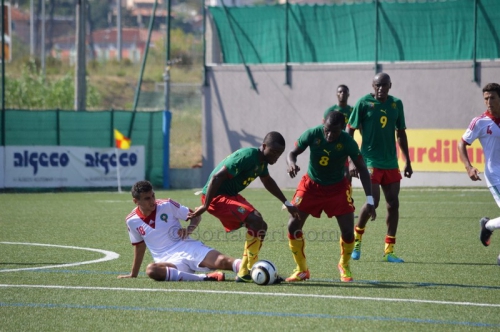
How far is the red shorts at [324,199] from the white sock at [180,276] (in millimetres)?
1337

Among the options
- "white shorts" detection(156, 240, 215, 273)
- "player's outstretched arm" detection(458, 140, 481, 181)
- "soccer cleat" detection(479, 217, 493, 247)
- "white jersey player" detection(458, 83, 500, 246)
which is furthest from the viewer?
"soccer cleat" detection(479, 217, 493, 247)

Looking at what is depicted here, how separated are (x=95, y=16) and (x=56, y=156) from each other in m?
66.8

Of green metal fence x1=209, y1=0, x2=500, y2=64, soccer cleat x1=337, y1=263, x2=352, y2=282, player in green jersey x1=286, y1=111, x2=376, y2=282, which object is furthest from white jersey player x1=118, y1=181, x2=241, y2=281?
green metal fence x1=209, y1=0, x2=500, y2=64

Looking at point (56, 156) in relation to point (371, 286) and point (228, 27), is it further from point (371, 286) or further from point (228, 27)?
point (371, 286)

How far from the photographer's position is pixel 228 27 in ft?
88.3

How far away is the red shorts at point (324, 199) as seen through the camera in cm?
919

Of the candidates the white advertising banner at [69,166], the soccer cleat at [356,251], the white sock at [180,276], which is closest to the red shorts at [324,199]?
the white sock at [180,276]

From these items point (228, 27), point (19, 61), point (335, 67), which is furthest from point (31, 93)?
point (335, 67)

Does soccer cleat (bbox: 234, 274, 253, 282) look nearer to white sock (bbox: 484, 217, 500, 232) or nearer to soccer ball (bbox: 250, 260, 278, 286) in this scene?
soccer ball (bbox: 250, 260, 278, 286)

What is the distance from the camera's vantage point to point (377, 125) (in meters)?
11.1

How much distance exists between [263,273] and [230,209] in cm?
84

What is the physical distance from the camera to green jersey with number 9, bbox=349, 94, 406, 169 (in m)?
11.0

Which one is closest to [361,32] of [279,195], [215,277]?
[279,195]

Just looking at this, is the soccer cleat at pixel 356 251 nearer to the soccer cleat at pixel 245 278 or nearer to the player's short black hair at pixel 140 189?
the soccer cleat at pixel 245 278
